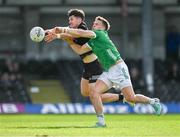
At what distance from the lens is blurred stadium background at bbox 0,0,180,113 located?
113 ft

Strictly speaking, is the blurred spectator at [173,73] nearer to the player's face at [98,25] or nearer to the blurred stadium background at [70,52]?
the blurred stadium background at [70,52]

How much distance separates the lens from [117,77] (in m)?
16.2

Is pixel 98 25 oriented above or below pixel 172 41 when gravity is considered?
above

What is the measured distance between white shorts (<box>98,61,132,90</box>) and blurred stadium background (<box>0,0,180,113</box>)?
54.2 feet

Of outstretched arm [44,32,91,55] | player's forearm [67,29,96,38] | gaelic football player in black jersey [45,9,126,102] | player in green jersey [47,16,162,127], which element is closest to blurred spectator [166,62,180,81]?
gaelic football player in black jersey [45,9,126,102]

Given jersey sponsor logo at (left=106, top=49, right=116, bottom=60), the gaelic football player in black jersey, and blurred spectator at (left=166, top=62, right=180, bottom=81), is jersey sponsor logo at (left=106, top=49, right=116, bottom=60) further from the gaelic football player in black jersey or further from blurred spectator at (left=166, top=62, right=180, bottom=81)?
blurred spectator at (left=166, top=62, right=180, bottom=81)

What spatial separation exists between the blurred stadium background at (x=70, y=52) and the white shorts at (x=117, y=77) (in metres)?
16.5

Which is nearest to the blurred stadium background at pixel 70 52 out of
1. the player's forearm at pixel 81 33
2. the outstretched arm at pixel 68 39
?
the outstretched arm at pixel 68 39

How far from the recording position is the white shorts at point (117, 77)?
1620cm

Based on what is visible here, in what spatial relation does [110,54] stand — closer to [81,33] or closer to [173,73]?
[81,33]

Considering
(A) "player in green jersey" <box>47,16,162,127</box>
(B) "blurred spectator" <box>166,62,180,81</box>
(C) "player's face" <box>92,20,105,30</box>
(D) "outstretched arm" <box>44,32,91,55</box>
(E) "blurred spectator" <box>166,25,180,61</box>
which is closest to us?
(D) "outstretched arm" <box>44,32,91,55</box>

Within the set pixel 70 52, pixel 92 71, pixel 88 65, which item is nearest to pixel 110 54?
pixel 92 71

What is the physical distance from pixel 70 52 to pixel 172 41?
5.43 metres

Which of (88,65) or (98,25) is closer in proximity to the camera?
(98,25)
